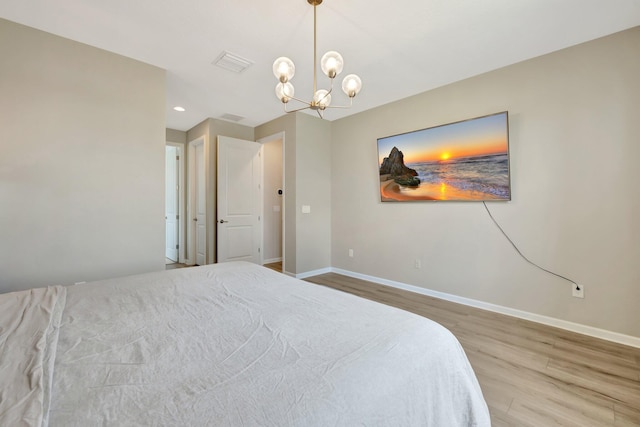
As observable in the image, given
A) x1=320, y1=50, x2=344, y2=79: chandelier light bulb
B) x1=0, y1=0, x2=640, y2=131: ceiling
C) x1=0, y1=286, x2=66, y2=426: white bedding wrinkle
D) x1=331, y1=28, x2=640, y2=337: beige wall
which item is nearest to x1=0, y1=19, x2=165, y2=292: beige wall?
x1=0, y1=0, x2=640, y2=131: ceiling

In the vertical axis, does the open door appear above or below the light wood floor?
above

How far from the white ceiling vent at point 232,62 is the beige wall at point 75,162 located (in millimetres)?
693

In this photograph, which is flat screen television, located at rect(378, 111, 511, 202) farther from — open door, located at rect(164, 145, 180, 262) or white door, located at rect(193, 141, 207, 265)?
open door, located at rect(164, 145, 180, 262)

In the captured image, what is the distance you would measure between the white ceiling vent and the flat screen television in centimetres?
208

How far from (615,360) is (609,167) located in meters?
1.58

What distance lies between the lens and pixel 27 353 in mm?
877

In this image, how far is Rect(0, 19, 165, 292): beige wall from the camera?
2176 millimetres

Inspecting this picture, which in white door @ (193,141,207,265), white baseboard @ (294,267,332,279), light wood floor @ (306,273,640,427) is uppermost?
white door @ (193,141,207,265)

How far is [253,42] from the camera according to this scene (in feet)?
8.00

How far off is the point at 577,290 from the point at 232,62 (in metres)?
4.02

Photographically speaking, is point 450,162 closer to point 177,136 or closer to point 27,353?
point 27,353

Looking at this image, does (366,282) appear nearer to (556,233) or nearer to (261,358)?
(556,233)

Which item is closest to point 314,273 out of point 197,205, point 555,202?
point 197,205

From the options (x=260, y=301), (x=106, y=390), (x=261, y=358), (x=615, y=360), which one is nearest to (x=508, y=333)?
(x=615, y=360)
